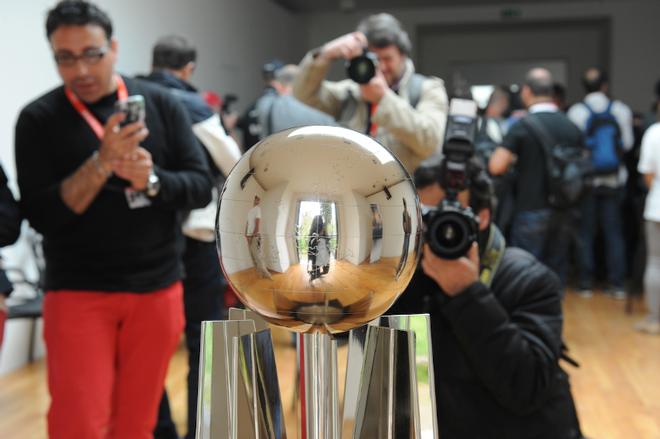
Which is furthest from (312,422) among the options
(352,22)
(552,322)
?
(352,22)

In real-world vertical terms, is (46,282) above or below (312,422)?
below

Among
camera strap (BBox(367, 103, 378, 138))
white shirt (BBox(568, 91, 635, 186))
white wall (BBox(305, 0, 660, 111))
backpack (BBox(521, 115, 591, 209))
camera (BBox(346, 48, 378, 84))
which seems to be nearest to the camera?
camera (BBox(346, 48, 378, 84))

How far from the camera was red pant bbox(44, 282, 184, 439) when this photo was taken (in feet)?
5.95

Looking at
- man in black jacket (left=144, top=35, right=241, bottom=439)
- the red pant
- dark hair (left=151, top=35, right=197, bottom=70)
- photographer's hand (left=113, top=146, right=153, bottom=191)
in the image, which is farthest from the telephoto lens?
dark hair (left=151, top=35, right=197, bottom=70)

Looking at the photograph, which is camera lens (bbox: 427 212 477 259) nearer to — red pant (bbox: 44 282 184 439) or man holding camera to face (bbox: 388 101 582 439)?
man holding camera to face (bbox: 388 101 582 439)

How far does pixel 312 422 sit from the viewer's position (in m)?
0.81

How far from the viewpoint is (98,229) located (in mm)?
1892

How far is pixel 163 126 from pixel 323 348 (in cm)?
136

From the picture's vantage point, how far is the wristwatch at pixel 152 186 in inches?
74.1

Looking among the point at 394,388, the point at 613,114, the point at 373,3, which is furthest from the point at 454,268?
the point at 373,3

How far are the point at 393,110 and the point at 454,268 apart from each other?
1005mm

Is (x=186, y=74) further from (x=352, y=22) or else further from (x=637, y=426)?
(x=352, y=22)

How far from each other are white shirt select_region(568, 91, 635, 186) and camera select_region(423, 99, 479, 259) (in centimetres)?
504

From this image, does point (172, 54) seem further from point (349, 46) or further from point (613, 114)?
point (613, 114)
